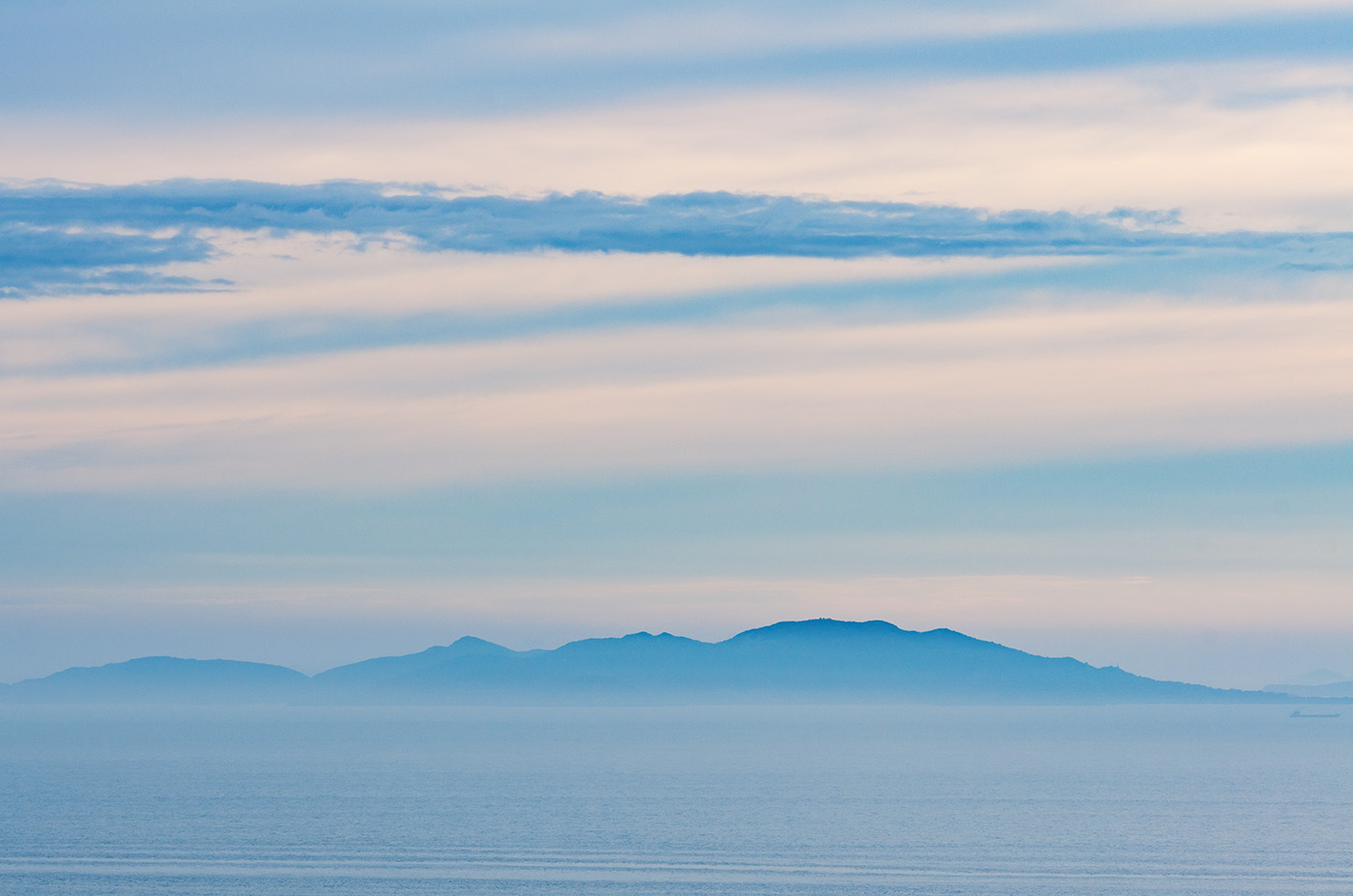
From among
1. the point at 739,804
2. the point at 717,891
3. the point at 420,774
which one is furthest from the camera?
the point at 420,774

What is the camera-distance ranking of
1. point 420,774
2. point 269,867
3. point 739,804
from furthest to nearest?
point 420,774, point 739,804, point 269,867

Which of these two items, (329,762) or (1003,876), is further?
(329,762)

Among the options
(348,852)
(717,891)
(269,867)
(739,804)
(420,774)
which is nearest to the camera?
(717,891)

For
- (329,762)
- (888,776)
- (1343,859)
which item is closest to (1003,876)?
(1343,859)

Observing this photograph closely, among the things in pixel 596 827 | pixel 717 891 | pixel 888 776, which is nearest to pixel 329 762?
pixel 888 776

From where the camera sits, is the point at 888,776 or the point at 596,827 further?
the point at 888,776

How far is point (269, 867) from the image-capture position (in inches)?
3501

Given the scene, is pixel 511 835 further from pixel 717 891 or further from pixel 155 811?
pixel 155 811

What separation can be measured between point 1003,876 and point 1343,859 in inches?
945

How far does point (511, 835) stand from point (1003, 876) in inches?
1393

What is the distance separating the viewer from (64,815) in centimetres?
11750

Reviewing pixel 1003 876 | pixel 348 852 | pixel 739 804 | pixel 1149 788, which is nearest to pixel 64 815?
pixel 348 852

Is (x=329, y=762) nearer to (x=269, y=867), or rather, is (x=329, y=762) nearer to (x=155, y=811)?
(x=155, y=811)

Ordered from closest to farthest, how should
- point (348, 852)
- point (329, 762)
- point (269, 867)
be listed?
1. point (269, 867)
2. point (348, 852)
3. point (329, 762)
